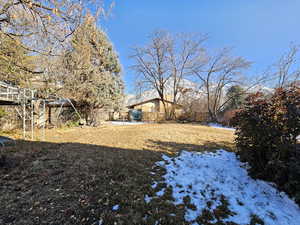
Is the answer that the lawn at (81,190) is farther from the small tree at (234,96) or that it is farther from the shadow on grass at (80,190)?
the small tree at (234,96)

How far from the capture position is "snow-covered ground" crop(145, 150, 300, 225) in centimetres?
216

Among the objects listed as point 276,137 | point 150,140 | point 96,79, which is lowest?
point 150,140

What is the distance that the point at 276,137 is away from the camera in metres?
2.86

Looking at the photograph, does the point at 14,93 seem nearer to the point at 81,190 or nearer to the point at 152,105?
the point at 81,190

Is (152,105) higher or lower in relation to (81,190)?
higher

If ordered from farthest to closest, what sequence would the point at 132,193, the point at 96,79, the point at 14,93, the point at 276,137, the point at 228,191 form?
the point at 96,79, the point at 14,93, the point at 276,137, the point at 228,191, the point at 132,193

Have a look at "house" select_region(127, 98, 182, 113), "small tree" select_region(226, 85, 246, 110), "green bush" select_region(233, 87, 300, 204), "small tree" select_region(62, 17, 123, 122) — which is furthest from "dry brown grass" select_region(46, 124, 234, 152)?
"house" select_region(127, 98, 182, 113)

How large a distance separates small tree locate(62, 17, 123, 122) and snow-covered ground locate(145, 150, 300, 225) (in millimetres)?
8974

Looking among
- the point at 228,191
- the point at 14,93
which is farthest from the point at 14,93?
the point at 228,191

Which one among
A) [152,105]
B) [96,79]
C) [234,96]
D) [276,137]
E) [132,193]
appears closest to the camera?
[132,193]

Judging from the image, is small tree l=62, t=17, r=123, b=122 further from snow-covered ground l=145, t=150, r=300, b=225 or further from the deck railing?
snow-covered ground l=145, t=150, r=300, b=225

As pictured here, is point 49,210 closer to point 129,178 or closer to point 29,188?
point 29,188

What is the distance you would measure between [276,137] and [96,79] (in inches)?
438

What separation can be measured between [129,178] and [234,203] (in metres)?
2.03
